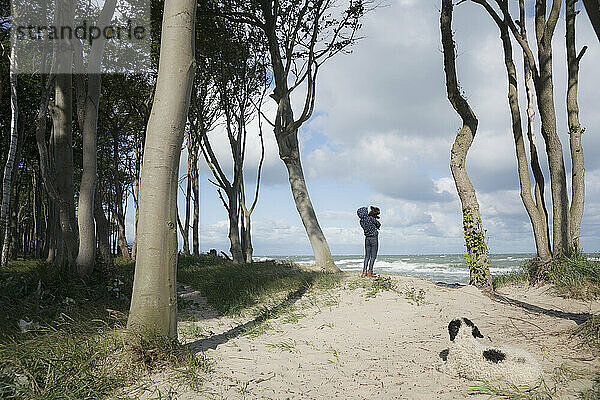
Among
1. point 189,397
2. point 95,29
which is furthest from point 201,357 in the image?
point 95,29

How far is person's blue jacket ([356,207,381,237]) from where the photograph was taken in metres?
10.2

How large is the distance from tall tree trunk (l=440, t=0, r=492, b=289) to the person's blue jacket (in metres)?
2.00

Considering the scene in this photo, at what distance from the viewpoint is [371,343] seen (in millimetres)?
5906

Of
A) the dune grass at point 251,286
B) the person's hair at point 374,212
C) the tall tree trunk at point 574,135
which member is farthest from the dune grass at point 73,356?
the tall tree trunk at point 574,135

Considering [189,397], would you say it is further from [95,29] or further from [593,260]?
[593,260]

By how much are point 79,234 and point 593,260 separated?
10.3 metres

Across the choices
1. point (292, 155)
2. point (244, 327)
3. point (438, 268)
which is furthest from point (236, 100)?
point (438, 268)

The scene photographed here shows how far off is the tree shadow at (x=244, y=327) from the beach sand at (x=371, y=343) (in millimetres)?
26

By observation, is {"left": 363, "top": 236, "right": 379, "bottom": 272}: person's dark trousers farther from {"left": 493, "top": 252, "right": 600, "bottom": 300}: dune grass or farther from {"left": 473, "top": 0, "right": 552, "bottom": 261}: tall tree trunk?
{"left": 473, "top": 0, "right": 552, "bottom": 261}: tall tree trunk

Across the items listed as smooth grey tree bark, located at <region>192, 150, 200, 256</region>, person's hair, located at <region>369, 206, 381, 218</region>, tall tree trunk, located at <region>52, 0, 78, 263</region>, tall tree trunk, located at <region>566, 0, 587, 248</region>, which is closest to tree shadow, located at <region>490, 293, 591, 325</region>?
tall tree trunk, located at <region>566, 0, 587, 248</region>

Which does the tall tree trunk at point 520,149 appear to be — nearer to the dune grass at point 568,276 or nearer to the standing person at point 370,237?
the dune grass at point 568,276

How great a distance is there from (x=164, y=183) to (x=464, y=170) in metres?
7.19

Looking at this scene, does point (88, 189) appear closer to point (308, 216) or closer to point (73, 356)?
point (73, 356)

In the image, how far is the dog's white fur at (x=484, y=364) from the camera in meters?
4.14
